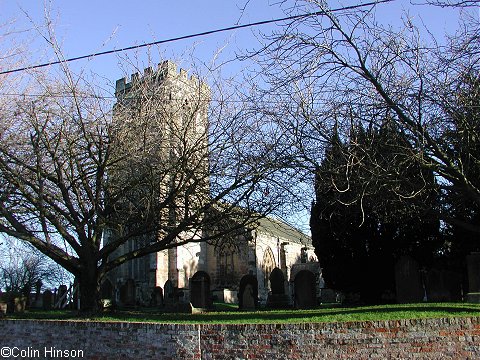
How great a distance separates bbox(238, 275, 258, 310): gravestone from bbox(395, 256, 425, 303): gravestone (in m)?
4.84

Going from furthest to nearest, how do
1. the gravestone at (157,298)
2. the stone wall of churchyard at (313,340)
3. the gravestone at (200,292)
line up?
the gravestone at (157,298) < the gravestone at (200,292) < the stone wall of churchyard at (313,340)

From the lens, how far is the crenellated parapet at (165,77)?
12953 millimetres

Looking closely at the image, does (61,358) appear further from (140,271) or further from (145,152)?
(140,271)

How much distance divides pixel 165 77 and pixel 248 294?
7997 mm

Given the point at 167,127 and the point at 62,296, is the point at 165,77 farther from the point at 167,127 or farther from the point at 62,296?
the point at 62,296

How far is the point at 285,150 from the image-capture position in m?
11.6

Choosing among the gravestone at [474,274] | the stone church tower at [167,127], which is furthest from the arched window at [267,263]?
the gravestone at [474,274]

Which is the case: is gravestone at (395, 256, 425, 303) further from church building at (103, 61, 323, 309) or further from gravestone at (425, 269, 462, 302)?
church building at (103, 61, 323, 309)

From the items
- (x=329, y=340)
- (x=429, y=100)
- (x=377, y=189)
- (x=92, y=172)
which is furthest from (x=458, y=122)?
(x=92, y=172)

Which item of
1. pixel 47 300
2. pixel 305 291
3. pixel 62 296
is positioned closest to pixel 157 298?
pixel 47 300

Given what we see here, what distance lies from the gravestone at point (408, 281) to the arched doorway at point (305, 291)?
251 cm

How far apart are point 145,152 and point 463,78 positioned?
7233 millimetres

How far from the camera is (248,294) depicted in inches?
674

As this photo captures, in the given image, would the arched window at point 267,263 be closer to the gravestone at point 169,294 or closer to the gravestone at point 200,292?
the gravestone at point 169,294
